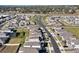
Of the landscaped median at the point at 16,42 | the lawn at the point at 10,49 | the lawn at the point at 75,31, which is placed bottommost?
the lawn at the point at 10,49

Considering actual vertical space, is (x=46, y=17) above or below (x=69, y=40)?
above

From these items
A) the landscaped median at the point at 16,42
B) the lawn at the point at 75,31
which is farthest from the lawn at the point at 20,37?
the lawn at the point at 75,31

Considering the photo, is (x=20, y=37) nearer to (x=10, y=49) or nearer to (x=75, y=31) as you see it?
(x=10, y=49)

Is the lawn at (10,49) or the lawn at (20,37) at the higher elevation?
the lawn at (20,37)

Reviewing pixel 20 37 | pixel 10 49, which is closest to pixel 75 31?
pixel 20 37

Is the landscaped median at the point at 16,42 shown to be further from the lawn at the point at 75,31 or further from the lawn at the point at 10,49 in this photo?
the lawn at the point at 75,31

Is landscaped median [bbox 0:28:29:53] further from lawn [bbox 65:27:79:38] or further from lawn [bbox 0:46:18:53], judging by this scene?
lawn [bbox 65:27:79:38]
